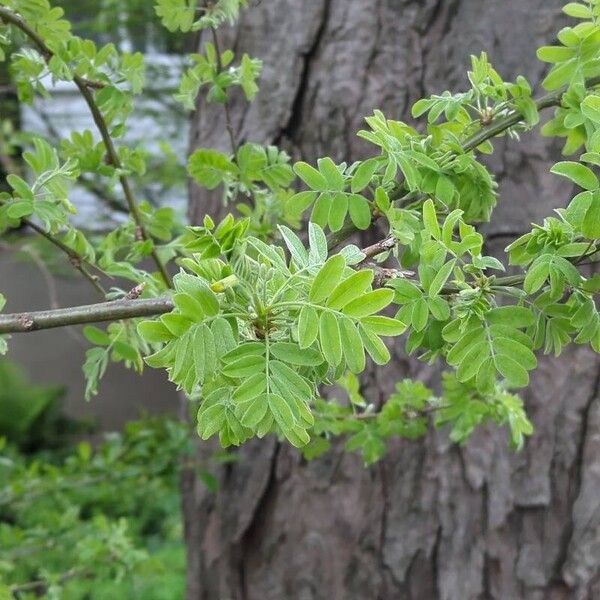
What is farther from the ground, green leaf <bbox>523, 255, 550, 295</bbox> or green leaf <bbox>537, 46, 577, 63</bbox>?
green leaf <bbox>537, 46, 577, 63</bbox>

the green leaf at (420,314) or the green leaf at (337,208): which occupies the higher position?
the green leaf at (337,208)

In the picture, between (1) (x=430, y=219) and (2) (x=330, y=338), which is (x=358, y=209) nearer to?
(1) (x=430, y=219)

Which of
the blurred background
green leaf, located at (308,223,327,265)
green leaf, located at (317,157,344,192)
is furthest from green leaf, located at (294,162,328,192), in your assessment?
the blurred background

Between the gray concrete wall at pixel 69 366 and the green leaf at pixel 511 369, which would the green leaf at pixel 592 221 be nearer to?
the green leaf at pixel 511 369

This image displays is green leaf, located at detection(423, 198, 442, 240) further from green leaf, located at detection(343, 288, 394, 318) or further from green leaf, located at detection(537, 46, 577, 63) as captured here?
green leaf, located at detection(537, 46, 577, 63)

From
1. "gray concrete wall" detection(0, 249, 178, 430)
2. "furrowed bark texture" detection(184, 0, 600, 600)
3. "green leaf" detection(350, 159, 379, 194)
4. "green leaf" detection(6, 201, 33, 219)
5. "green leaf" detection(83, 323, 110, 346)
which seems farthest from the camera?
"gray concrete wall" detection(0, 249, 178, 430)

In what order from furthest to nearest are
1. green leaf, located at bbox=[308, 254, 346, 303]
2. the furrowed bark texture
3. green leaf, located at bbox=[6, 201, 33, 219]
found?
the furrowed bark texture
green leaf, located at bbox=[6, 201, 33, 219]
green leaf, located at bbox=[308, 254, 346, 303]

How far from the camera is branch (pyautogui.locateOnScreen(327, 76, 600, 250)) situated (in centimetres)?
79

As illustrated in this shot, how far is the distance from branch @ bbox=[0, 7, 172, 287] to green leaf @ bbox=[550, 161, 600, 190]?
1.80 feet

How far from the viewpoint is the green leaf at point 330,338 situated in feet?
1.76

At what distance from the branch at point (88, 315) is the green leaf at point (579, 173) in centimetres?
31

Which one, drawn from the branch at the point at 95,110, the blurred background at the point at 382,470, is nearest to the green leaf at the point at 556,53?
the branch at the point at 95,110

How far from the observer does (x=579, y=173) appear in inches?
25.0

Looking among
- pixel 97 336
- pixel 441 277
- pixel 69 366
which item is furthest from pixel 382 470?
pixel 69 366
